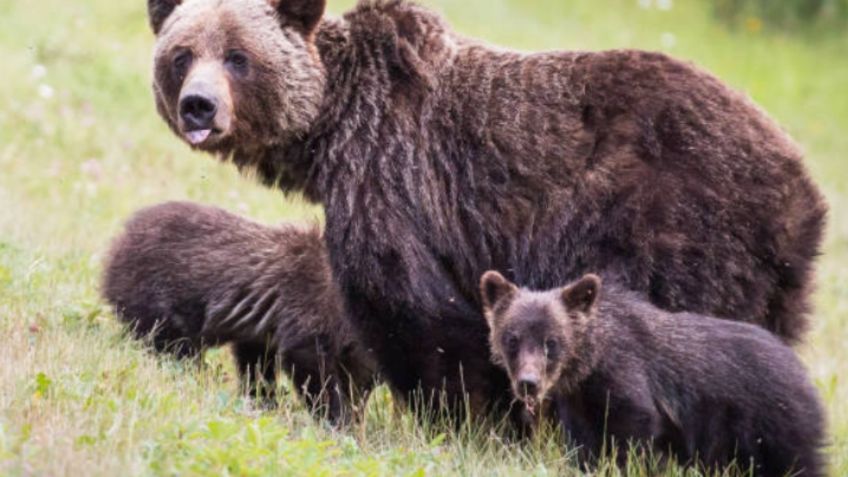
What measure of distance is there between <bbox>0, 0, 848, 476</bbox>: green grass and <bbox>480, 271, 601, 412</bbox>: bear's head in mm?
461

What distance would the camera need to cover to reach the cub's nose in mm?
7447

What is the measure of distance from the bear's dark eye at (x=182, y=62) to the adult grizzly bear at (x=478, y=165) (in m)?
0.01

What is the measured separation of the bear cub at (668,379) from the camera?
7.61m

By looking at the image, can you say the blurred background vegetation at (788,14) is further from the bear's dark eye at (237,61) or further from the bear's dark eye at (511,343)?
the bear's dark eye at (511,343)

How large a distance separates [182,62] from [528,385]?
2890mm

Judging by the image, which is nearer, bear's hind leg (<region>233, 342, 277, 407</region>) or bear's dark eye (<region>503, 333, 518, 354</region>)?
bear's dark eye (<region>503, 333, 518, 354</region>)

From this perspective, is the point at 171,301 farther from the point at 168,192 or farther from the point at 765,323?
the point at 168,192

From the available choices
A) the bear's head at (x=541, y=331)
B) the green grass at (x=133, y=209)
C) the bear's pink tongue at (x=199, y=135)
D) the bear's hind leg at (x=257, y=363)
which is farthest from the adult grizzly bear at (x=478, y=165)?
the bear's hind leg at (x=257, y=363)

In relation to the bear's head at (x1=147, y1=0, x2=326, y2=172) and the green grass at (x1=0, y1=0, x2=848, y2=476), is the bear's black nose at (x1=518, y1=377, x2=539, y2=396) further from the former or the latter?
the bear's head at (x1=147, y1=0, x2=326, y2=172)

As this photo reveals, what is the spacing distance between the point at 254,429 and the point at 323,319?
2819 millimetres

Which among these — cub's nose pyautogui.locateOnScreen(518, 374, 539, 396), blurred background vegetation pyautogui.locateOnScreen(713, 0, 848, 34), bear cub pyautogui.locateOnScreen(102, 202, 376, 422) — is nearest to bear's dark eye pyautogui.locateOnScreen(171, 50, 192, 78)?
bear cub pyautogui.locateOnScreen(102, 202, 376, 422)

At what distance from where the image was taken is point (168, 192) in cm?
1551

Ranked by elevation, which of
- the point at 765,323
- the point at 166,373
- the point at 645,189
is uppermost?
the point at 645,189

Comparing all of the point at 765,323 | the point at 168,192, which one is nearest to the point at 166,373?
the point at 765,323
